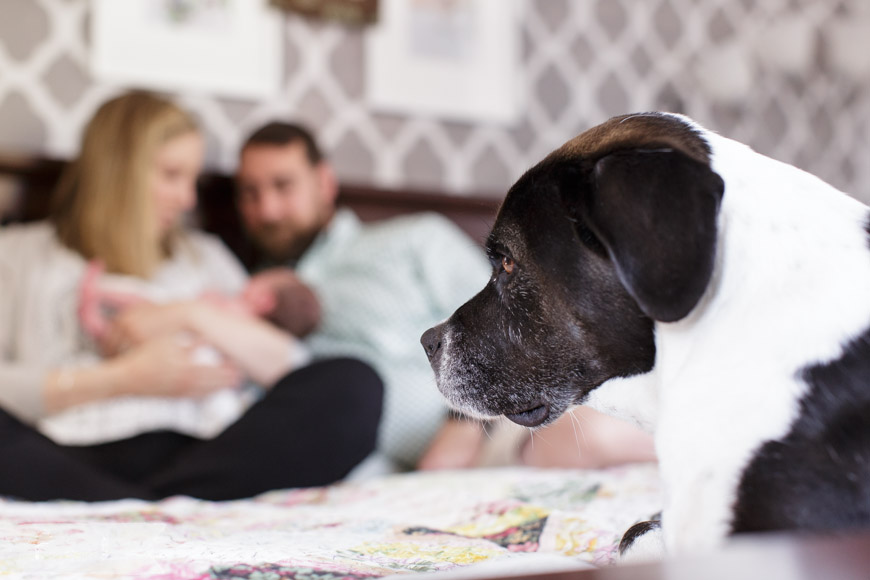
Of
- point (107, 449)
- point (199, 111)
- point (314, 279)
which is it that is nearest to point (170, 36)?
point (199, 111)

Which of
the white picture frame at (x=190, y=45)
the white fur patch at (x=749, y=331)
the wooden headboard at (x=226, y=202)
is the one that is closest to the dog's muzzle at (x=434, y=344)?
the white fur patch at (x=749, y=331)

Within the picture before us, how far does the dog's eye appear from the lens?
0.87m

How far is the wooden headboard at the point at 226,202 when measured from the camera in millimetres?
2033

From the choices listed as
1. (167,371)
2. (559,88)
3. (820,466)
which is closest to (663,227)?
(820,466)

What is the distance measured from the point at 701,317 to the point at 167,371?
1235mm

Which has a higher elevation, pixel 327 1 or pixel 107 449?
pixel 327 1

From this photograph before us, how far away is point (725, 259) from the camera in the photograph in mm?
713

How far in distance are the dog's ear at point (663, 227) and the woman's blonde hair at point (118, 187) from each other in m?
1.43

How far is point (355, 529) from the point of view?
996 millimetres

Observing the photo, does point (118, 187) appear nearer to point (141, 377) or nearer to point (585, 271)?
point (141, 377)

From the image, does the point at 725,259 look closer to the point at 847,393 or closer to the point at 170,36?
the point at 847,393

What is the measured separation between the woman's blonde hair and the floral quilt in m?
0.75

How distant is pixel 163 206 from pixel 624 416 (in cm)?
144

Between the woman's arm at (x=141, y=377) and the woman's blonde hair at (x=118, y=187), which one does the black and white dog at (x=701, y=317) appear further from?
the woman's blonde hair at (x=118, y=187)
